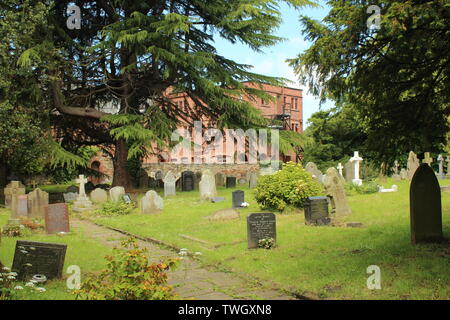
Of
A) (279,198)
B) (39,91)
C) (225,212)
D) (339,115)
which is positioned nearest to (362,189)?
(279,198)

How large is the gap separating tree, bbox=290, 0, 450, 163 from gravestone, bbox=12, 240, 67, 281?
4.72 meters

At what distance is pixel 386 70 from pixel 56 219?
9.18 meters

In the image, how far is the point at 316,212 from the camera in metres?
11.0

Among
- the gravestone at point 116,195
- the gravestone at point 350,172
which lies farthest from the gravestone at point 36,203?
the gravestone at point 350,172

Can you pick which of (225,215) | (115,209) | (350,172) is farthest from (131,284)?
(350,172)

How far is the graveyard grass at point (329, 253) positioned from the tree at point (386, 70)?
5.71ft

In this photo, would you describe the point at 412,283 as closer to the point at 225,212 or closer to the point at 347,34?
the point at 347,34

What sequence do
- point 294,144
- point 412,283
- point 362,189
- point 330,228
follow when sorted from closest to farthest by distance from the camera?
point 412,283
point 330,228
point 362,189
point 294,144

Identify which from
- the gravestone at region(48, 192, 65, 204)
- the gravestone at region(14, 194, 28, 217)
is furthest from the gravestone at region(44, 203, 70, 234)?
the gravestone at region(48, 192, 65, 204)

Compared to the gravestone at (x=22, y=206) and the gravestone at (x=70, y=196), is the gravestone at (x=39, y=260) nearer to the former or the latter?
the gravestone at (x=22, y=206)

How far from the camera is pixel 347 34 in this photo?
5.98m

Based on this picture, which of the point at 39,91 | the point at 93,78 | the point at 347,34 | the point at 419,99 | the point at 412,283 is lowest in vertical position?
the point at 412,283

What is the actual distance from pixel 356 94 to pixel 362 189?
11370mm

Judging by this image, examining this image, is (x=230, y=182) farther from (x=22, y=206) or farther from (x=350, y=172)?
(x=22, y=206)
